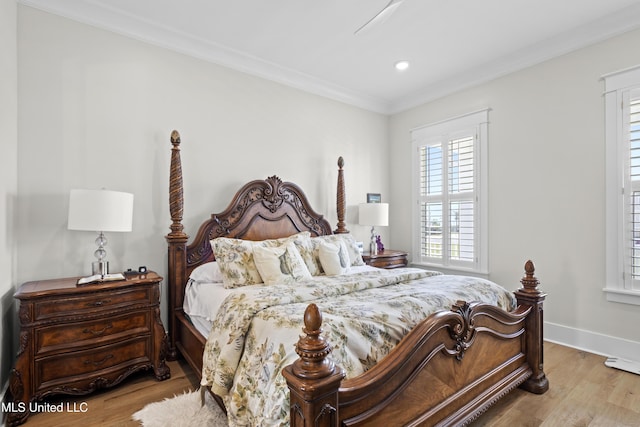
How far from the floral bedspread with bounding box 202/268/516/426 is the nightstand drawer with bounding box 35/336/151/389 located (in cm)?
86

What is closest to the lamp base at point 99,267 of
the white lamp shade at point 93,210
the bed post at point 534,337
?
the white lamp shade at point 93,210

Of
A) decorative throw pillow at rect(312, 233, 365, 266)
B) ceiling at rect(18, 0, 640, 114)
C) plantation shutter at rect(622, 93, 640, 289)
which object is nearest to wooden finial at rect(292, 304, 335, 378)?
decorative throw pillow at rect(312, 233, 365, 266)

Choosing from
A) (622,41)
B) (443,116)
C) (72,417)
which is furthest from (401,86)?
(72,417)

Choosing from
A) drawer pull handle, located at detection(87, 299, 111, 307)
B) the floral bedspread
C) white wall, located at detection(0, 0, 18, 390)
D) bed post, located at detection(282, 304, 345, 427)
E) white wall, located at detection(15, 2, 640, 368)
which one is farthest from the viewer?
white wall, located at detection(15, 2, 640, 368)

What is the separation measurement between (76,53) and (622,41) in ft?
14.7

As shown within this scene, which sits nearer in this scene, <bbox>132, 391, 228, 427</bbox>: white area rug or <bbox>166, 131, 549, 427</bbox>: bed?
<bbox>166, 131, 549, 427</bbox>: bed

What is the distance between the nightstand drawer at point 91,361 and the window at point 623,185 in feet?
12.5

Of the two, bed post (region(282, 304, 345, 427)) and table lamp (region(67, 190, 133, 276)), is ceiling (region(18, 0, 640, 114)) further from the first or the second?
bed post (region(282, 304, 345, 427))

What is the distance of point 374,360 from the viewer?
4.87 feet

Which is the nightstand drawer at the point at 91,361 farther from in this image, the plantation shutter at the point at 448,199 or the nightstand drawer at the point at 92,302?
the plantation shutter at the point at 448,199

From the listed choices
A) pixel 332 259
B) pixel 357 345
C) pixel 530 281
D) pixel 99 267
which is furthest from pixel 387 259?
pixel 99 267

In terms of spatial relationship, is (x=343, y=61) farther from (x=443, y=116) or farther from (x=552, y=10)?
(x=552, y=10)

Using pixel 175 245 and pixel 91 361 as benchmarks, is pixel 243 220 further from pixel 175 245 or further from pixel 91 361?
pixel 91 361

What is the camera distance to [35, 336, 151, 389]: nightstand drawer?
6.79 feet
